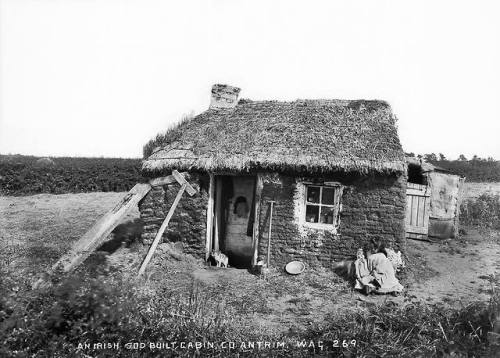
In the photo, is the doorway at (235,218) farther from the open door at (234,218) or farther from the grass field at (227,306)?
the grass field at (227,306)

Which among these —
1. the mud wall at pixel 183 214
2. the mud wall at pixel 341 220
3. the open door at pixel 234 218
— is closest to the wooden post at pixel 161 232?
the mud wall at pixel 183 214

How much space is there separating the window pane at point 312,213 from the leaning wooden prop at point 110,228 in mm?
2757

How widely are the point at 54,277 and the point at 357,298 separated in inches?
212

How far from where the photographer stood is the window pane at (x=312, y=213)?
28.8 feet

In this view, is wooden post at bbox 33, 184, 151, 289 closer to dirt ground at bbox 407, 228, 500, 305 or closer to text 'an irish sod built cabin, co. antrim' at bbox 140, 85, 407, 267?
text 'an irish sod built cabin, co. antrim' at bbox 140, 85, 407, 267

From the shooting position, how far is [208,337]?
5.02 m

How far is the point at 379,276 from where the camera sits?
762cm

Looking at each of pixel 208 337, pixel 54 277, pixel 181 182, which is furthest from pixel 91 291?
pixel 181 182

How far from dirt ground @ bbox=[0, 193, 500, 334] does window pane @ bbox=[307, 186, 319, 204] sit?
1641mm

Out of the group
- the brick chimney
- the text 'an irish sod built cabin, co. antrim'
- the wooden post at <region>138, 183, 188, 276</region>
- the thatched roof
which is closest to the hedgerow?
the brick chimney

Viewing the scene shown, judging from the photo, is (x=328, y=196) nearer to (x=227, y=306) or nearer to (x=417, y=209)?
(x=227, y=306)

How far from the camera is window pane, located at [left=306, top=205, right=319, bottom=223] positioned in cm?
877

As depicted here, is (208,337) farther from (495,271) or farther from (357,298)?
(495,271)

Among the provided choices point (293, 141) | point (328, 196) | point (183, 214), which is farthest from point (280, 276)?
point (293, 141)
